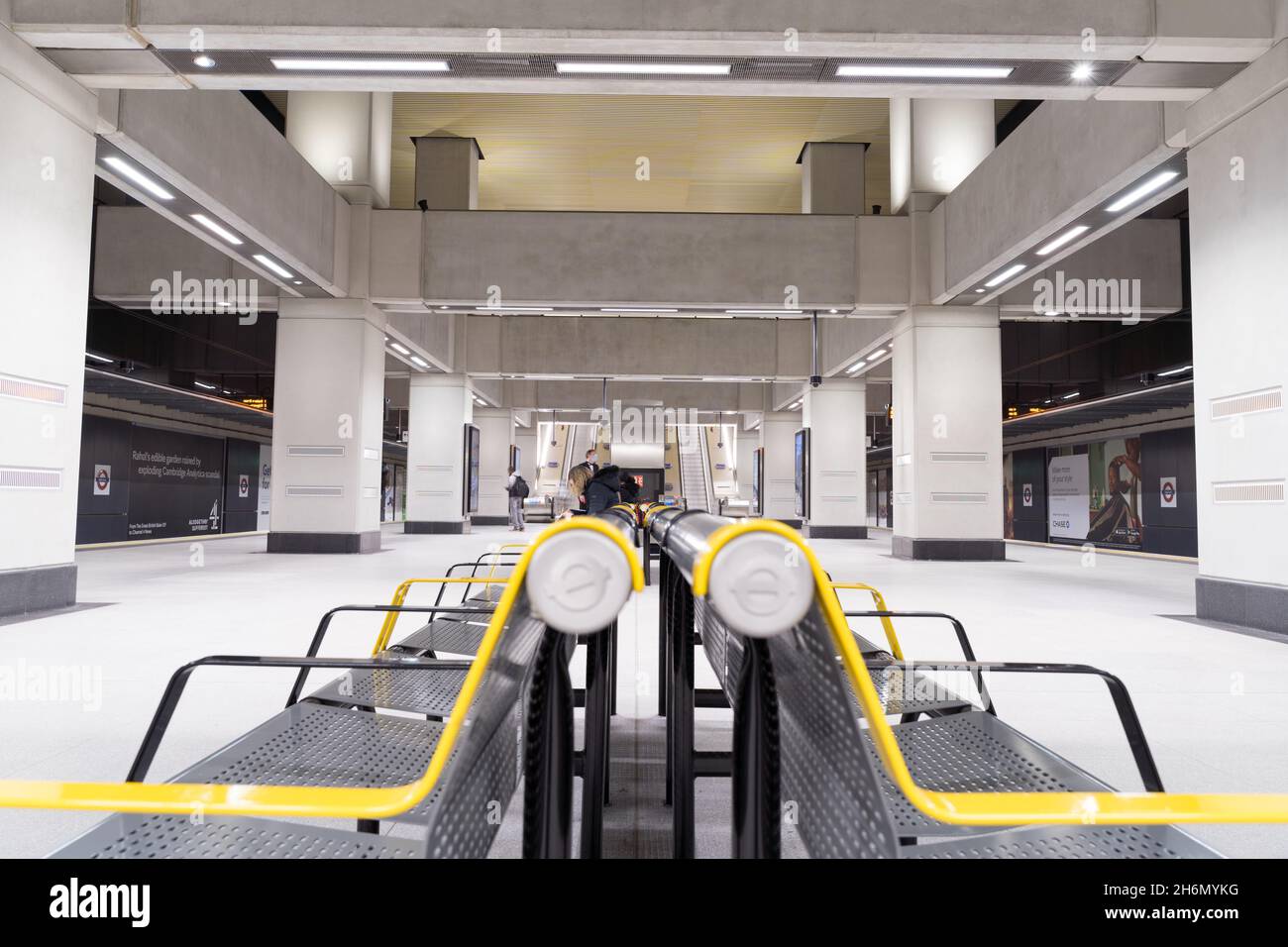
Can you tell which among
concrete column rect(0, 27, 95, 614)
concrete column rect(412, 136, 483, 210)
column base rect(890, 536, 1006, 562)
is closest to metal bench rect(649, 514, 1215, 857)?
concrete column rect(0, 27, 95, 614)

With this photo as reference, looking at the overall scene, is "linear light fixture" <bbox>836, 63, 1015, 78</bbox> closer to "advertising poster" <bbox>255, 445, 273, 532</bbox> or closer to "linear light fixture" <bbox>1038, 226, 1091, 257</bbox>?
"linear light fixture" <bbox>1038, 226, 1091, 257</bbox>

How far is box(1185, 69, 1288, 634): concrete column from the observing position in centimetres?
552

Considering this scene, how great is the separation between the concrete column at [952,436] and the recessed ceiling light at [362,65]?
9.06m

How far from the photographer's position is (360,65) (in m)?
6.51

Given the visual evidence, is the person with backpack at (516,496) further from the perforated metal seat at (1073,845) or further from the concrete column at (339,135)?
the perforated metal seat at (1073,845)

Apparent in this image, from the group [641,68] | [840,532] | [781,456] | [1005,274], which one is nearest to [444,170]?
[641,68]

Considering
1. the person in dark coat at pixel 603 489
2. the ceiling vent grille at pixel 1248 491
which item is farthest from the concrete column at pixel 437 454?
the ceiling vent grille at pixel 1248 491

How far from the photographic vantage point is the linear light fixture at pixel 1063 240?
29.5ft

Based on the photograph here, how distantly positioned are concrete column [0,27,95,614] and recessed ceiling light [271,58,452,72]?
1.86m

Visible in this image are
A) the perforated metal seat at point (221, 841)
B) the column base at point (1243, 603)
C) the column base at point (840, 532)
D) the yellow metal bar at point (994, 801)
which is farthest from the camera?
the column base at point (840, 532)

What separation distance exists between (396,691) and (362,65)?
Answer: 251 inches

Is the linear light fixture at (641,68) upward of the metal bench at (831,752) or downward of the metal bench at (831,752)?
upward

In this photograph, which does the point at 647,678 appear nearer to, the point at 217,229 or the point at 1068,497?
the point at 217,229
